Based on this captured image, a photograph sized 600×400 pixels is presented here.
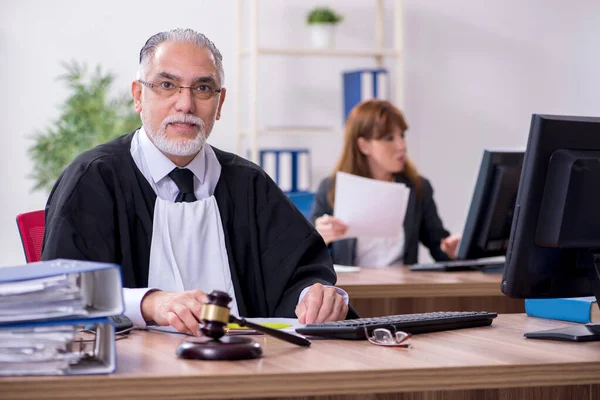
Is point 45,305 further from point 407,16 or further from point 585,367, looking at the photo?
point 407,16

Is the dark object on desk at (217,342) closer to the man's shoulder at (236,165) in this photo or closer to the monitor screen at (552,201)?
the monitor screen at (552,201)

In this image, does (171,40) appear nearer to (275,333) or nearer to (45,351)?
(275,333)

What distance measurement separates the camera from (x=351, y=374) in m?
1.40

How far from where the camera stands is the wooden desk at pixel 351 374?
52.3 inches

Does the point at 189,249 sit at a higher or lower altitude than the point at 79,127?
lower

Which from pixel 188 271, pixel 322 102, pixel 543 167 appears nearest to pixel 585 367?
pixel 543 167

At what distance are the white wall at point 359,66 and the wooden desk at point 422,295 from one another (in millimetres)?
2946

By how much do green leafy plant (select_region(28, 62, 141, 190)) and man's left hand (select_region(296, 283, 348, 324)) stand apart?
10.8 feet

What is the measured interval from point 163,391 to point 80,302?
0.67 feet

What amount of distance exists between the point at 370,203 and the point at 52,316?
233 cm

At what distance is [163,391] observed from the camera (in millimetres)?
1332

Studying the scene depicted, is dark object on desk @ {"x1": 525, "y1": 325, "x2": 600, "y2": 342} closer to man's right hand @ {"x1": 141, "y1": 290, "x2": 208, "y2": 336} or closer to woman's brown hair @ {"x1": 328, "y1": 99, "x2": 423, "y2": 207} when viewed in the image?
man's right hand @ {"x1": 141, "y1": 290, "x2": 208, "y2": 336}

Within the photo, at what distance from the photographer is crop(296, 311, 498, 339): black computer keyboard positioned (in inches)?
69.0

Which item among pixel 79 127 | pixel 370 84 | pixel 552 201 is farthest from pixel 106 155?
pixel 370 84
